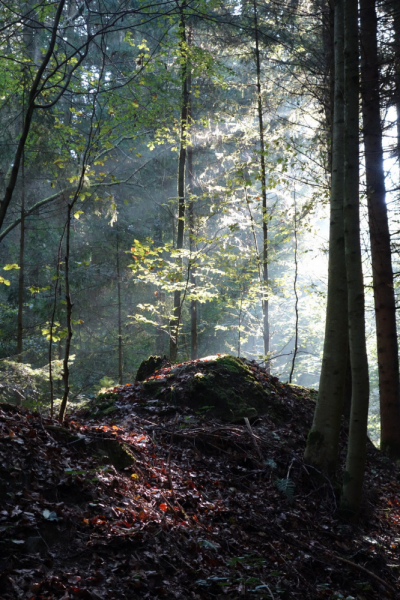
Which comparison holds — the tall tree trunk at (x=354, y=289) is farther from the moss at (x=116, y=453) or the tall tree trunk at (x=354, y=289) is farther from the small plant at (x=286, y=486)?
the moss at (x=116, y=453)

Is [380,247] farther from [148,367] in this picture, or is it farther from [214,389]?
[148,367]

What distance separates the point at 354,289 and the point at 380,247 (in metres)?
4.07

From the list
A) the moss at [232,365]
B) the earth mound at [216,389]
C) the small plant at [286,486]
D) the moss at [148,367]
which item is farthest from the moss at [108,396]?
the small plant at [286,486]

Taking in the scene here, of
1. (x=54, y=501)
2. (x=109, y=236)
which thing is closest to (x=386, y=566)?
(x=54, y=501)

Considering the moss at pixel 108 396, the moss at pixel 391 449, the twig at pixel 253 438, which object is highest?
the moss at pixel 108 396

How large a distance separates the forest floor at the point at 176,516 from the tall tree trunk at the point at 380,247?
7.30 feet

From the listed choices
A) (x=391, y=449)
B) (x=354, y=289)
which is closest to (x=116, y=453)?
(x=354, y=289)

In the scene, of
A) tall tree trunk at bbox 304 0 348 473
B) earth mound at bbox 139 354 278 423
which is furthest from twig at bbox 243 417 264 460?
tall tree trunk at bbox 304 0 348 473

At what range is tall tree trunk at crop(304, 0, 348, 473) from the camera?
5488mm

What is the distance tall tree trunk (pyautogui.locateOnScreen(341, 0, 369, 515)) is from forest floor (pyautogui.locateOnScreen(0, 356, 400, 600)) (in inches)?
19.4

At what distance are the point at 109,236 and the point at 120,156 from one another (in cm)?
568

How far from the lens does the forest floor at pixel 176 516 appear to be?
2893 millimetres

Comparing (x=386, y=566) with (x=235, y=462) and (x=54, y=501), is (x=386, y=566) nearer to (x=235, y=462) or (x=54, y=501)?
(x=235, y=462)

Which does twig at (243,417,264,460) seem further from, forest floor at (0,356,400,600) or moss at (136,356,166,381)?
moss at (136,356,166,381)
